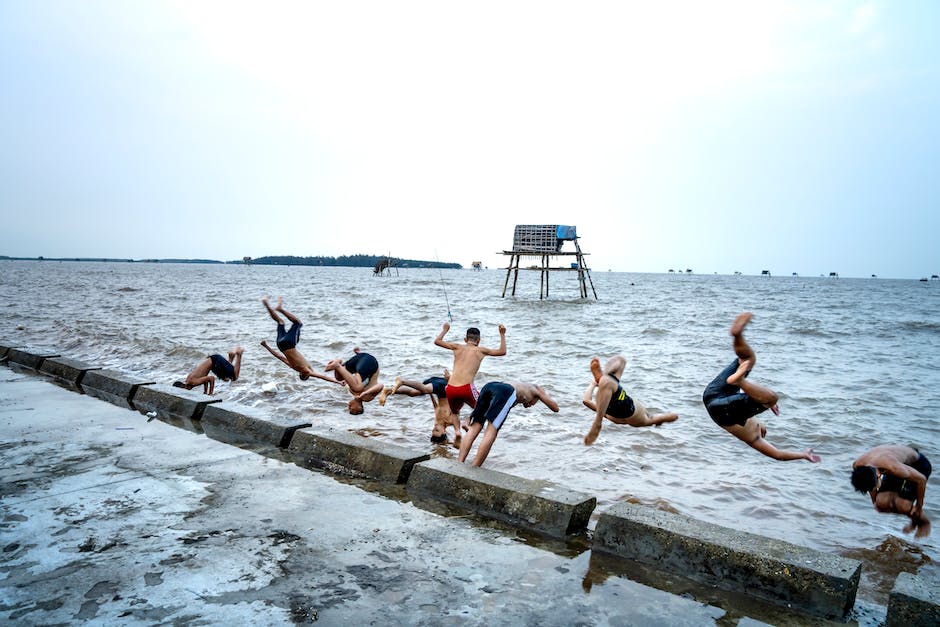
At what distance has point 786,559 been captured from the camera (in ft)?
14.2

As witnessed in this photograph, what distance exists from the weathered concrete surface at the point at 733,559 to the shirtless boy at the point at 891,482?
6.96 ft

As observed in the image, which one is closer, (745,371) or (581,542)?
(581,542)

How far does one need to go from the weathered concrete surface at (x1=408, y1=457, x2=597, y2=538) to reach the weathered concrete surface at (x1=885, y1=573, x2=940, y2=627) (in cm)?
222

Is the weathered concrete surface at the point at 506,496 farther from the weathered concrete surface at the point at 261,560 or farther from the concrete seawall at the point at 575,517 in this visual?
the weathered concrete surface at the point at 261,560

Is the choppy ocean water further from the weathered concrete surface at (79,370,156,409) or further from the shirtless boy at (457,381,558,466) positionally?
the weathered concrete surface at (79,370,156,409)

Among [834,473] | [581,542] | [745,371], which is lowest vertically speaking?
[834,473]

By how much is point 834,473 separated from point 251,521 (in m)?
8.60

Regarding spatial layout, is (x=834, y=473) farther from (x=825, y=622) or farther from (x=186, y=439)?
(x=186, y=439)

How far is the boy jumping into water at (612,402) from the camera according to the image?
238 inches

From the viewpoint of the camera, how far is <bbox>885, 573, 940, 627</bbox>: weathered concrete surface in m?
3.71

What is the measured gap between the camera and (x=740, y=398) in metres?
6.14

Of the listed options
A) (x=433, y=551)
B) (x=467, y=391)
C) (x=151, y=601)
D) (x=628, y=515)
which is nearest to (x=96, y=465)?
(x=151, y=601)

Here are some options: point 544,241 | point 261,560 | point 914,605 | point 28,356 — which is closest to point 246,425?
point 261,560

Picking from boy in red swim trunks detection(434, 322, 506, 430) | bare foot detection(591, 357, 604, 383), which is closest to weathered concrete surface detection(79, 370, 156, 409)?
boy in red swim trunks detection(434, 322, 506, 430)
